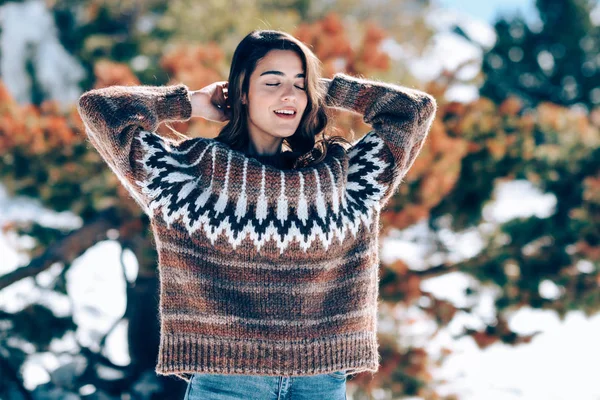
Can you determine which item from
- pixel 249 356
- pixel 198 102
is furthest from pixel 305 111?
pixel 249 356

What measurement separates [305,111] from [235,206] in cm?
29

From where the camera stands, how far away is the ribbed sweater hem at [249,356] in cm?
130

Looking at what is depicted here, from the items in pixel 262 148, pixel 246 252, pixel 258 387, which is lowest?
pixel 258 387

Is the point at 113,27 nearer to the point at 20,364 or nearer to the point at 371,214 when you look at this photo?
the point at 20,364

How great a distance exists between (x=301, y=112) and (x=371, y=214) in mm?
254

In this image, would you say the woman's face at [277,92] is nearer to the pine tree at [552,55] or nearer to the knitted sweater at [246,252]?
the knitted sweater at [246,252]

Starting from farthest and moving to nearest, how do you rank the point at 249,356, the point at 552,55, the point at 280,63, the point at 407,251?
the point at 552,55
the point at 407,251
the point at 280,63
the point at 249,356

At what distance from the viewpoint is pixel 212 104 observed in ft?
4.95

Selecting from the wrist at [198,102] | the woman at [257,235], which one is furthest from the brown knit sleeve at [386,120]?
the wrist at [198,102]

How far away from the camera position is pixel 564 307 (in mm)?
3170

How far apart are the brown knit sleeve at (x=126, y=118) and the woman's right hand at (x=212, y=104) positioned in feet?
0.10

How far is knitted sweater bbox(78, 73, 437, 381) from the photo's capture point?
132 cm

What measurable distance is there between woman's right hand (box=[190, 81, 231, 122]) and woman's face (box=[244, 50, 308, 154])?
10 centimetres

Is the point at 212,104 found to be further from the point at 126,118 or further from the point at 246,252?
the point at 246,252
